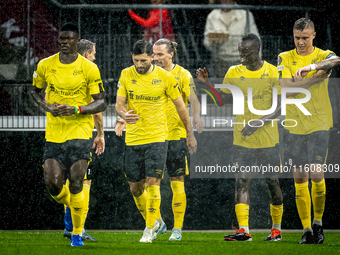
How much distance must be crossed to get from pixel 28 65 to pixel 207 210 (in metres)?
3.73

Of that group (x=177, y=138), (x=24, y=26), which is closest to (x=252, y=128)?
(x=177, y=138)

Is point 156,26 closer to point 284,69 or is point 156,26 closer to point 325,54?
point 284,69

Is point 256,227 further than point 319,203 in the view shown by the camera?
Yes

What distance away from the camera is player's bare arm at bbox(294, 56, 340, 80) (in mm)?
6570

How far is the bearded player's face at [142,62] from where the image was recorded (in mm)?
6570

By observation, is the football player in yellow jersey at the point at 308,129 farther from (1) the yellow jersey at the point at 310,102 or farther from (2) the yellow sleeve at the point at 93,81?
(2) the yellow sleeve at the point at 93,81

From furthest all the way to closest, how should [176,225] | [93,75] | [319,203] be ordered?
[176,225] → [319,203] → [93,75]

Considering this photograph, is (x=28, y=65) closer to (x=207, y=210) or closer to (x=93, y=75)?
(x=93, y=75)

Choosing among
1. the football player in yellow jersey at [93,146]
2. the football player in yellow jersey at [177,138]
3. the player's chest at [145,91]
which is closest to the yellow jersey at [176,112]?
the football player in yellow jersey at [177,138]

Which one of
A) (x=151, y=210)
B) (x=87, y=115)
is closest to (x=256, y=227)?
(x=151, y=210)

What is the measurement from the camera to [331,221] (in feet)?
29.6

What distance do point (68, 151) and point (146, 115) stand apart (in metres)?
1.07

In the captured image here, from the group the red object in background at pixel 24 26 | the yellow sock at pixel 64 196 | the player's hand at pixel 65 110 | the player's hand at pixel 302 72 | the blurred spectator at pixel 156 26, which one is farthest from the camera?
the blurred spectator at pixel 156 26

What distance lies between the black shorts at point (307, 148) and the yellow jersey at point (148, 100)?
5.32 ft
